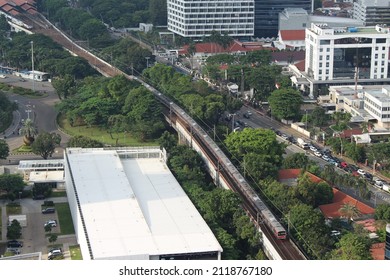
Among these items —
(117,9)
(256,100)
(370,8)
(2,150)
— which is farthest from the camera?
(117,9)

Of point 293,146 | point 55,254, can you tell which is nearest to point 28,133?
point 293,146

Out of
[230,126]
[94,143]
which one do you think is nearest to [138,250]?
[94,143]

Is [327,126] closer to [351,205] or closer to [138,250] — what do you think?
[351,205]

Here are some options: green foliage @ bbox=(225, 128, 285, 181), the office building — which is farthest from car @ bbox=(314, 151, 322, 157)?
the office building

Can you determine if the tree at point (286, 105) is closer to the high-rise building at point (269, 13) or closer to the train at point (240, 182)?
the train at point (240, 182)

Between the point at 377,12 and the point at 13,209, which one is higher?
the point at 377,12

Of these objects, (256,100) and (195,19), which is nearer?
(256,100)

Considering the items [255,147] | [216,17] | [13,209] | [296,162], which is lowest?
[13,209]

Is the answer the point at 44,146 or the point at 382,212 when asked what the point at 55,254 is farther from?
the point at 382,212
